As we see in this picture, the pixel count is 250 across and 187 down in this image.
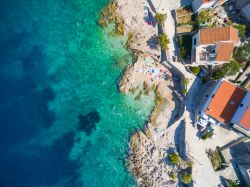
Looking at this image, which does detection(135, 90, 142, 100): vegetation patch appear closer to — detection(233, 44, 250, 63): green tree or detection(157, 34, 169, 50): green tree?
detection(157, 34, 169, 50): green tree

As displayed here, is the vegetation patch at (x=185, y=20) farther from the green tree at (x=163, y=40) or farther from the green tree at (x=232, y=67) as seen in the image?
the green tree at (x=232, y=67)

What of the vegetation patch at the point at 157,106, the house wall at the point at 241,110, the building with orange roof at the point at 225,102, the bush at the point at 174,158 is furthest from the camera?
the vegetation patch at the point at 157,106

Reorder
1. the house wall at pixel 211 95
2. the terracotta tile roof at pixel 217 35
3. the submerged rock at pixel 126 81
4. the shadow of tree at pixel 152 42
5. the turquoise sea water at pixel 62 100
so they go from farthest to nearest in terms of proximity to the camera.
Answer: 1. the shadow of tree at pixel 152 42
2. the submerged rock at pixel 126 81
3. the turquoise sea water at pixel 62 100
4. the house wall at pixel 211 95
5. the terracotta tile roof at pixel 217 35

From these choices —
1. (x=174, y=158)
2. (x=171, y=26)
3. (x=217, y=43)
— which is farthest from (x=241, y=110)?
(x=171, y=26)

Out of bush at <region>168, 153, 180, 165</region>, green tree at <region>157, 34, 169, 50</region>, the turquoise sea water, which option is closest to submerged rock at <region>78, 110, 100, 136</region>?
the turquoise sea water

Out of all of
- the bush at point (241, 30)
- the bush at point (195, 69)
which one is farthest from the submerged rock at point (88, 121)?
the bush at point (241, 30)

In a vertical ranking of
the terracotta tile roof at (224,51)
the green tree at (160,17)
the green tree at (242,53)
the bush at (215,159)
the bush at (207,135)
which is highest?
the green tree at (160,17)
